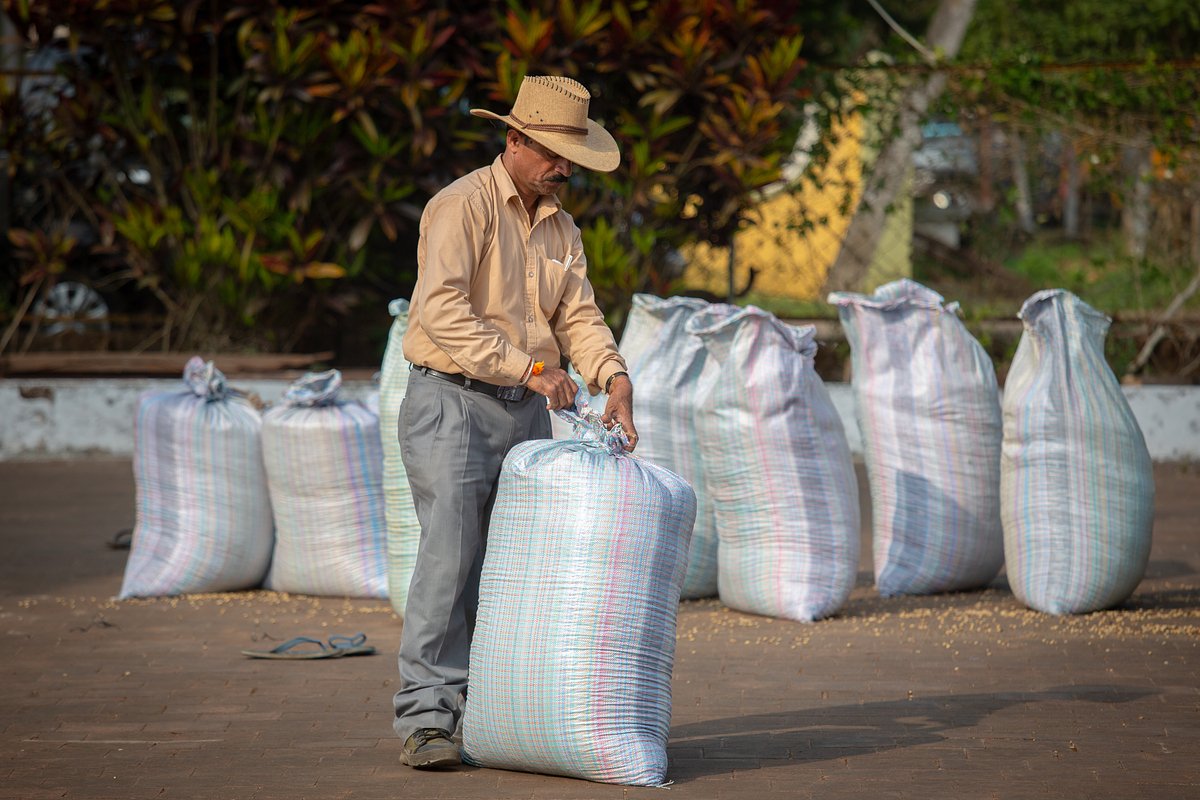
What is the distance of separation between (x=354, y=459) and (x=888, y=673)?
7.73 feet

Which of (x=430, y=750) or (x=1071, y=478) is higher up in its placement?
(x=1071, y=478)

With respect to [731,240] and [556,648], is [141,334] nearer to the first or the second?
[731,240]

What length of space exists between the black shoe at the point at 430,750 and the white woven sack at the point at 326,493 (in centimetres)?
225

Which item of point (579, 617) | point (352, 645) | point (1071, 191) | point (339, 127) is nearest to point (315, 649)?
point (352, 645)

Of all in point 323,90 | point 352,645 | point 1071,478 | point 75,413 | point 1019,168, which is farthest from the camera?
point 1019,168

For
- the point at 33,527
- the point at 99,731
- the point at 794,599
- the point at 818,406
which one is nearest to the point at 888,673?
the point at 794,599

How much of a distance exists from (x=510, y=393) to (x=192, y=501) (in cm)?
269

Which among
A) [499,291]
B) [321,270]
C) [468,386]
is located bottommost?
[321,270]

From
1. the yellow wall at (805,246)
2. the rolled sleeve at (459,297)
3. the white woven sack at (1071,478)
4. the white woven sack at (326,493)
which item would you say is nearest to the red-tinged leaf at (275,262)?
the yellow wall at (805,246)

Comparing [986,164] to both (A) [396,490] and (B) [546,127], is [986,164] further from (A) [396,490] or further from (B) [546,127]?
(B) [546,127]

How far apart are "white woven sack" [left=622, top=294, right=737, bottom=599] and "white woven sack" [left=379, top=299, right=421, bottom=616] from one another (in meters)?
0.97

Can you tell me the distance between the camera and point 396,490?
18.9ft

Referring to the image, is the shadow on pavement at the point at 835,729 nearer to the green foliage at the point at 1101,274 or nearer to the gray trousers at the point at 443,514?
the gray trousers at the point at 443,514

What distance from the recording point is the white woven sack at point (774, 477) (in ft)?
18.7
